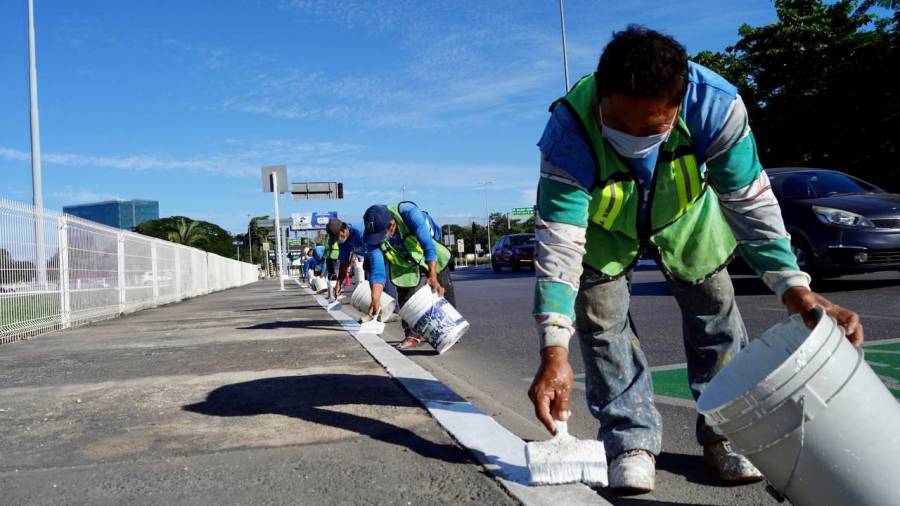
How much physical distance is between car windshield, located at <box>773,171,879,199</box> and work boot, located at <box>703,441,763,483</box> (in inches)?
306

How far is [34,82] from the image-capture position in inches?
693

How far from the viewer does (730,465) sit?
8.58 feet

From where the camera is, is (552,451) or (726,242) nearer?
(552,451)

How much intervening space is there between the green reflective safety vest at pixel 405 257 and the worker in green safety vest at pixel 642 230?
4518 mm

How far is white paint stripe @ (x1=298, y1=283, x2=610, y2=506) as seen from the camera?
2363mm

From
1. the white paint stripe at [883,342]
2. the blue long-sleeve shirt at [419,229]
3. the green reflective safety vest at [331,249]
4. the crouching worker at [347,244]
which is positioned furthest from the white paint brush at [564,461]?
the green reflective safety vest at [331,249]

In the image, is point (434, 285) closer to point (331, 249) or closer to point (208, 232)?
point (331, 249)

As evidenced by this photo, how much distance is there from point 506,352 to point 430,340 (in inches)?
31.0

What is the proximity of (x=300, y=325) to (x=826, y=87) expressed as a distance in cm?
2233

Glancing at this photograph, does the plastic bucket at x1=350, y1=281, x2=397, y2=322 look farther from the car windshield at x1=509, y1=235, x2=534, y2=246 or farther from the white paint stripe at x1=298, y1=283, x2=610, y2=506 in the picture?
the car windshield at x1=509, y1=235, x2=534, y2=246

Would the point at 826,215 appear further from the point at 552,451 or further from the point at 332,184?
the point at 332,184

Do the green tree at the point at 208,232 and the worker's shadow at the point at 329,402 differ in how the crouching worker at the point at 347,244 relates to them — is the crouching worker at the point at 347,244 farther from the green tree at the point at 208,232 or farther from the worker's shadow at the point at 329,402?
the green tree at the point at 208,232

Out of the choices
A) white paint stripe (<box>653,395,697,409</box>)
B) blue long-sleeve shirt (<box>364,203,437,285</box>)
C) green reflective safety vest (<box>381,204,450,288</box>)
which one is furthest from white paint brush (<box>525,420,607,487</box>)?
green reflective safety vest (<box>381,204,450,288</box>)

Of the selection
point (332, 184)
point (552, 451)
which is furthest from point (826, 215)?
point (332, 184)
